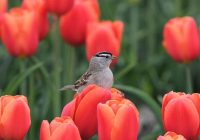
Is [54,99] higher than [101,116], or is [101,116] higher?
[101,116]

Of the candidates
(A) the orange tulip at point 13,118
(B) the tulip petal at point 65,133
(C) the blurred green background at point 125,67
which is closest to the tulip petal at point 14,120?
(A) the orange tulip at point 13,118

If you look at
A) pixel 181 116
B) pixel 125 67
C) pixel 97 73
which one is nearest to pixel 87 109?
pixel 181 116

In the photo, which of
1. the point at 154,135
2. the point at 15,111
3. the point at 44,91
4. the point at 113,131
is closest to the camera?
the point at 113,131

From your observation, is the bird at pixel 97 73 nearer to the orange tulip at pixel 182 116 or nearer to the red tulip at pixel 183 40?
the red tulip at pixel 183 40

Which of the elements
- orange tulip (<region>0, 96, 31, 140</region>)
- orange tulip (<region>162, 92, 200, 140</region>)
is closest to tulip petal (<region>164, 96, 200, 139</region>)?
orange tulip (<region>162, 92, 200, 140</region>)

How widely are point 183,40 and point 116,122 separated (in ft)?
6.31

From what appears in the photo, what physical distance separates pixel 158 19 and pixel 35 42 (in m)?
2.49

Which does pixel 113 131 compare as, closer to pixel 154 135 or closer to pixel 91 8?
pixel 154 135

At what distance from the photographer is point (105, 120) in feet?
7.72

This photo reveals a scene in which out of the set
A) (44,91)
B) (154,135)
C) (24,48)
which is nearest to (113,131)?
(154,135)

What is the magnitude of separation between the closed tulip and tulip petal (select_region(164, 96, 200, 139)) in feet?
0.54

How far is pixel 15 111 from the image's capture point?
252 cm

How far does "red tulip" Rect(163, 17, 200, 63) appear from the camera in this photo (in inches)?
164

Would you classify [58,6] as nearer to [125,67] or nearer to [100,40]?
[100,40]
